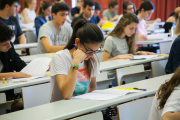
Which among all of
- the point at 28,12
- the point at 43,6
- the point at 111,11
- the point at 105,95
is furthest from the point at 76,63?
the point at 111,11

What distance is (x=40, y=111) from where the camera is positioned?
5.08 feet

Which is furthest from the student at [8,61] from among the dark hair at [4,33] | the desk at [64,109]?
the desk at [64,109]

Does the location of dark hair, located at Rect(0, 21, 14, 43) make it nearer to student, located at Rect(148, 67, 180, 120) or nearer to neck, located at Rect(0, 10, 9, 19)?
student, located at Rect(148, 67, 180, 120)

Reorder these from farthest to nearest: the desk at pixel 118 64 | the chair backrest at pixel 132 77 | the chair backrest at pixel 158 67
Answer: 1. the chair backrest at pixel 158 67
2. the desk at pixel 118 64
3. the chair backrest at pixel 132 77

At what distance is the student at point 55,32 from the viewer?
369 centimetres

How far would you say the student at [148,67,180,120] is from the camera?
128 centimetres

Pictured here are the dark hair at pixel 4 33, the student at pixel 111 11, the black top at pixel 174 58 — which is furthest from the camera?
the student at pixel 111 11

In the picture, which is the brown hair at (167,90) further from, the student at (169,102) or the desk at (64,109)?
the desk at (64,109)

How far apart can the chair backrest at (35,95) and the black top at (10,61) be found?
2.05 feet

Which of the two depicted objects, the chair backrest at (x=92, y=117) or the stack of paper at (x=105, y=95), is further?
the stack of paper at (x=105, y=95)

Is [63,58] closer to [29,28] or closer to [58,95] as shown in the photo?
[58,95]

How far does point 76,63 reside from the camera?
5.70 feet

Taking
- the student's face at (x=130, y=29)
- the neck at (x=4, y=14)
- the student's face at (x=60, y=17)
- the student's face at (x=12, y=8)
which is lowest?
the student's face at (x=130, y=29)

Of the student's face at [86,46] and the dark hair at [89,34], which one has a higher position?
the dark hair at [89,34]
